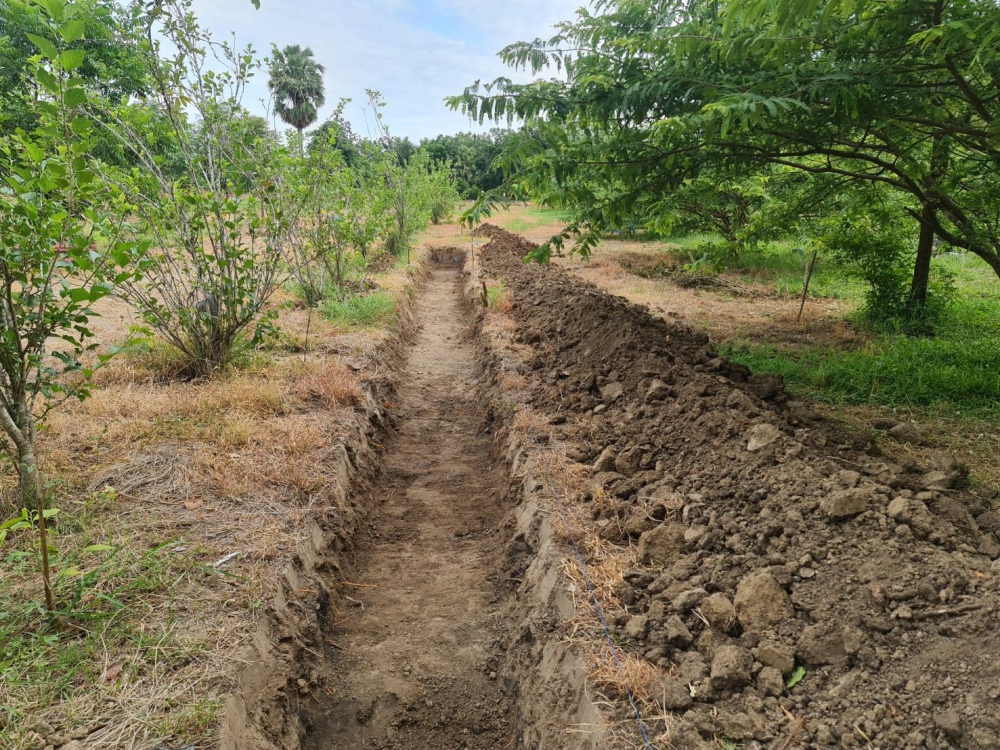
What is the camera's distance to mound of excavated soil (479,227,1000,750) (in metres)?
1.81

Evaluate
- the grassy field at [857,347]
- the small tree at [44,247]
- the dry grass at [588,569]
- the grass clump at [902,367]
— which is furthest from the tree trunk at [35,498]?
the grass clump at [902,367]

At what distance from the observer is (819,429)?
341cm

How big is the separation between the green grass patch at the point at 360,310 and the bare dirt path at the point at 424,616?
2.23 m

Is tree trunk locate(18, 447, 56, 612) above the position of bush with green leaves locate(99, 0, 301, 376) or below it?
below

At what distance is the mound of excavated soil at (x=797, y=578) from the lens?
1.81 m

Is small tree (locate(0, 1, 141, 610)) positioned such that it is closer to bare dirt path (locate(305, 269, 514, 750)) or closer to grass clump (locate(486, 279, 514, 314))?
bare dirt path (locate(305, 269, 514, 750))

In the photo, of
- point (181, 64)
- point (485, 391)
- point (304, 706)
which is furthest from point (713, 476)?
point (181, 64)

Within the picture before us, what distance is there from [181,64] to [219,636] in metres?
4.48

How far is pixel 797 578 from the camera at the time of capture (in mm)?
2305

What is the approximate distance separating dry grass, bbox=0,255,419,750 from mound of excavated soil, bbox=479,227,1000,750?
1.76 metres

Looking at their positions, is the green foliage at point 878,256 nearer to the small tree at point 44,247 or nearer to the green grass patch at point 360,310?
the green grass patch at point 360,310

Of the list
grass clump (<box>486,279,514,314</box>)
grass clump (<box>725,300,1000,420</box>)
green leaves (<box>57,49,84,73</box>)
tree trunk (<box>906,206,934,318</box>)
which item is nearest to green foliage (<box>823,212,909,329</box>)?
tree trunk (<box>906,206,934,318</box>)

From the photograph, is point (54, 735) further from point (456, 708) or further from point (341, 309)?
point (341, 309)

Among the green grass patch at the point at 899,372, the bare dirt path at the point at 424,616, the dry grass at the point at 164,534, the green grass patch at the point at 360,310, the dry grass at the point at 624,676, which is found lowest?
the bare dirt path at the point at 424,616
